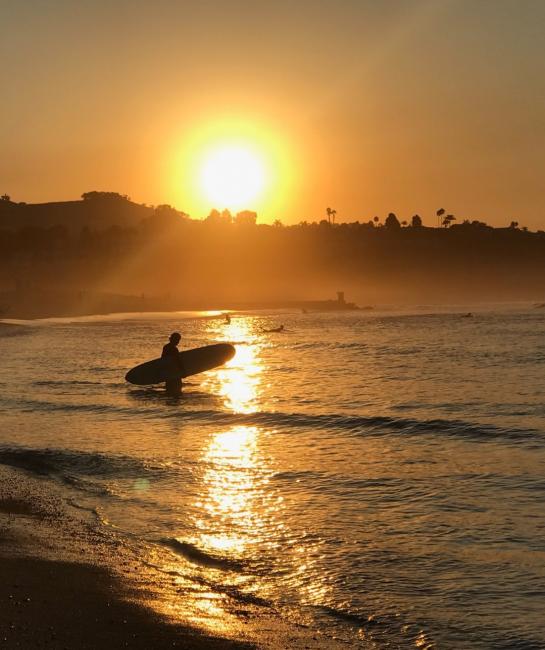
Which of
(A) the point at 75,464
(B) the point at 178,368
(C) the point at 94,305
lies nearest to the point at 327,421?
(B) the point at 178,368

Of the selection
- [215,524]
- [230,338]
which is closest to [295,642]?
[215,524]

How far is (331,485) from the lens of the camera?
15.2 meters

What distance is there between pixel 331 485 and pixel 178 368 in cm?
1555

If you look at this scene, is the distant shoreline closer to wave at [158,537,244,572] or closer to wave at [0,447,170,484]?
wave at [0,447,170,484]

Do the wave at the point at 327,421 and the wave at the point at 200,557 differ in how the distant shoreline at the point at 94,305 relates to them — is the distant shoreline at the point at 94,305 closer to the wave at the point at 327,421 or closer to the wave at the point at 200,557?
the wave at the point at 327,421

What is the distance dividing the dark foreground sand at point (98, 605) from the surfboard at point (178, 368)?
61.2ft

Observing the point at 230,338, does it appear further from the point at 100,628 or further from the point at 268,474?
the point at 100,628

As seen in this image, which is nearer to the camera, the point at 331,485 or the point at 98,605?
the point at 98,605

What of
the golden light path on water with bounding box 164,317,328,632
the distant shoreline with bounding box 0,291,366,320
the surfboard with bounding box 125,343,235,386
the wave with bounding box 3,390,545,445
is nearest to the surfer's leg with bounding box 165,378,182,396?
the surfboard with bounding box 125,343,235,386

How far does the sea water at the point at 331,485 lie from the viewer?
9586 millimetres

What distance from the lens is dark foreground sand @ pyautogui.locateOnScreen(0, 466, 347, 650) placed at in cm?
791

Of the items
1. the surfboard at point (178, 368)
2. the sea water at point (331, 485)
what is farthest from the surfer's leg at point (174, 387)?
the sea water at point (331, 485)

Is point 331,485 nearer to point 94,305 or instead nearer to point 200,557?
point 200,557

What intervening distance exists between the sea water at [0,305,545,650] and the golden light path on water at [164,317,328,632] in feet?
0.13
